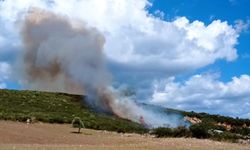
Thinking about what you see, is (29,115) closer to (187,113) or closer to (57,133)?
(57,133)

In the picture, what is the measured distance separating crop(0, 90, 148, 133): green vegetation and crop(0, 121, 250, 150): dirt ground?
677cm

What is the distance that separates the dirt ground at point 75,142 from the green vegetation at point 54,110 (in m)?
6.77

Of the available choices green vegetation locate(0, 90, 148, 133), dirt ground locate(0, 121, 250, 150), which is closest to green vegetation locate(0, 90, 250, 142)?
green vegetation locate(0, 90, 148, 133)

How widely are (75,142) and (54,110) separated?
93.8 feet

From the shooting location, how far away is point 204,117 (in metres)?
81.3

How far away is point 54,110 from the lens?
66.1 m

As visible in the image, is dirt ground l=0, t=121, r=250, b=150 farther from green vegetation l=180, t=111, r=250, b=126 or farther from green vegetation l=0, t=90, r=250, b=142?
green vegetation l=180, t=111, r=250, b=126

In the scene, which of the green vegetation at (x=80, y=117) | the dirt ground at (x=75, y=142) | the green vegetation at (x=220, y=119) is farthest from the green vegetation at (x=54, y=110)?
the green vegetation at (x=220, y=119)

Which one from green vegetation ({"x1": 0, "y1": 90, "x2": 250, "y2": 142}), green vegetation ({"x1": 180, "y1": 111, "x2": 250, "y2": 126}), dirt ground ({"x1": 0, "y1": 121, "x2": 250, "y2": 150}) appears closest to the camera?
dirt ground ({"x1": 0, "y1": 121, "x2": 250, "y2": 150})

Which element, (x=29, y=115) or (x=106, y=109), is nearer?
(x=29, y=115)

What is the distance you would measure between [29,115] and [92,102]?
17493mm

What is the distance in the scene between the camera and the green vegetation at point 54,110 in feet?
180

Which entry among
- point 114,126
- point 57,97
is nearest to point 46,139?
point 114,126

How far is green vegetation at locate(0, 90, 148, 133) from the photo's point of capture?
54844 mm
